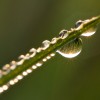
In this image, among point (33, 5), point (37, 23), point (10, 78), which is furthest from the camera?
point (33, 5)

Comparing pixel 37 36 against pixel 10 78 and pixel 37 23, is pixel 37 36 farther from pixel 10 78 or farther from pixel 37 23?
pixel 10 78

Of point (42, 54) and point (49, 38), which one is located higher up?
point (49, 38)

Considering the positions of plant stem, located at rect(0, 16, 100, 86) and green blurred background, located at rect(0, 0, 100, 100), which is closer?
plant stem, located at rect(0, 16, 100, 86)

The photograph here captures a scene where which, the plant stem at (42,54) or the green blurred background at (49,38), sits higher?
the green blurred background at (49,38)

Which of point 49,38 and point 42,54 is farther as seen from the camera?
point 49,38

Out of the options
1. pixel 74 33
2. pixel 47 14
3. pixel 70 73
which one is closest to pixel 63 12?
pixel 47 14

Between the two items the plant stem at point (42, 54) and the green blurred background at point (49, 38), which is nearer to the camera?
the plant stem at point (42, 54)

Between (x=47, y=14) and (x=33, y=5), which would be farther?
(x=33, y=5)

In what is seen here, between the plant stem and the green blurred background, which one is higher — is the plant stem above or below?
below
